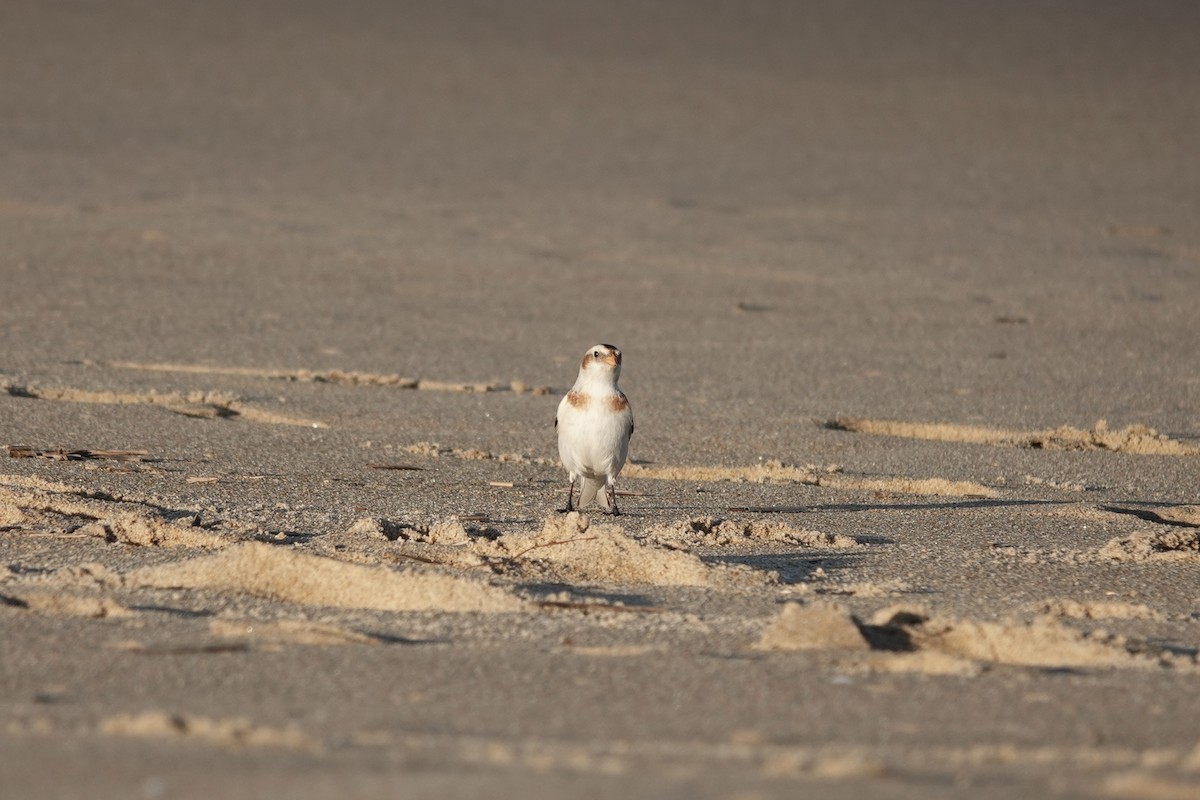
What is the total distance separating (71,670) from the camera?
3.63 m

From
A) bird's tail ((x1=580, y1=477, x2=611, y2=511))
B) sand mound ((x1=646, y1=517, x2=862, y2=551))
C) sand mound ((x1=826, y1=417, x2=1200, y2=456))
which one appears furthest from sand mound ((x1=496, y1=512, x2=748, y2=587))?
sand mound ((x1=826, y1=417, x2=1200, y2=456))

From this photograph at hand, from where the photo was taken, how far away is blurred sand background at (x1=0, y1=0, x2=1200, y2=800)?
332cm

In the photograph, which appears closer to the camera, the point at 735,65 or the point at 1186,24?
the point at 735,65

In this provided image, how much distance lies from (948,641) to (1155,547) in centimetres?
158

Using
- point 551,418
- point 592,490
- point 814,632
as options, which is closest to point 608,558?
point 814,632

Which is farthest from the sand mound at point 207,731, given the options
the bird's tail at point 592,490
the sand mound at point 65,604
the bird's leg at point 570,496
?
the bird's tail at point 592,490

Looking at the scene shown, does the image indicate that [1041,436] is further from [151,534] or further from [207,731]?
[207,731]

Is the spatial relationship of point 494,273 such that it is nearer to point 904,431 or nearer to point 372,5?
point 904,431

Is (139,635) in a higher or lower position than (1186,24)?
lower

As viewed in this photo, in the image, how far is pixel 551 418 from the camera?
8094 mm

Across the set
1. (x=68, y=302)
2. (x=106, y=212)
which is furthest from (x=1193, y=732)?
(x=106, y=212)

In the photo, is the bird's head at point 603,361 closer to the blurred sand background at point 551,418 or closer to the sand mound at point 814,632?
the blurred sand background at point 551,418

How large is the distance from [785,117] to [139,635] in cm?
1598

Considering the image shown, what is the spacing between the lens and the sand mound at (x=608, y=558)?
15.7 ft
